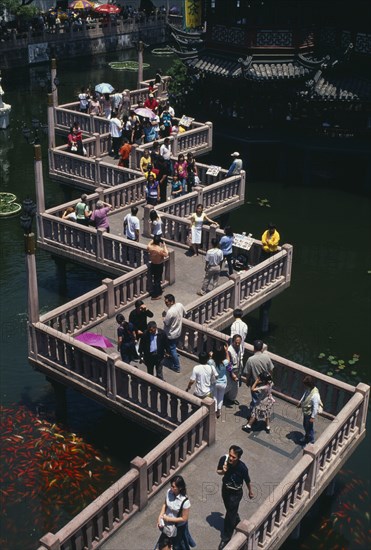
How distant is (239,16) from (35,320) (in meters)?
23.4

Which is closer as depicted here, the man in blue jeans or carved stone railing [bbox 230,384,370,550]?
carved stone railing [bbox 230,384,370,550]

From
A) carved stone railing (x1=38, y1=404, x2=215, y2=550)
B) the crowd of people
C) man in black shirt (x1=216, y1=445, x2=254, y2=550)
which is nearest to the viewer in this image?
the crowd of people

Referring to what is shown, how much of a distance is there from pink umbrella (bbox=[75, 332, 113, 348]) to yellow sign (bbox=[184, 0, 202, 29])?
24851mm

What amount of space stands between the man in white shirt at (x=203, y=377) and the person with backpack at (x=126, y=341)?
2560 millimetres

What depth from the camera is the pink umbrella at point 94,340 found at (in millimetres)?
20234

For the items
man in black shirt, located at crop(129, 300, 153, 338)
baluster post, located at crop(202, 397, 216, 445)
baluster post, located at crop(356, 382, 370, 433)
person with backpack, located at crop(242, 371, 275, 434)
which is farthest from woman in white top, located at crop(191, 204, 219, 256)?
baluster post, located at crop(202, 397, 216, 445)

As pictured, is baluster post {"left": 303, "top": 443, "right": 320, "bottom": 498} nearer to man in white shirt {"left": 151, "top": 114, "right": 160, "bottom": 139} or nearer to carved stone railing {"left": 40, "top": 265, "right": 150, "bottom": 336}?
carved stone railing {"left": 40, "top": 265, "right": 150, "bottom": 336}

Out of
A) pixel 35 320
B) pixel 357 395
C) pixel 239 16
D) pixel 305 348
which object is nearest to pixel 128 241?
pixel 35 320

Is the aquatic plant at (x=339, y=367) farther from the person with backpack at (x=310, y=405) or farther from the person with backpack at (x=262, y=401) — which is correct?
the person with backpack at (x=310, y=405)

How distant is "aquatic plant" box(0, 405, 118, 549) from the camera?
18.9m

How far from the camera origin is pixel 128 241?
24500 millimetres

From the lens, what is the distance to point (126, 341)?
1995 centimetres

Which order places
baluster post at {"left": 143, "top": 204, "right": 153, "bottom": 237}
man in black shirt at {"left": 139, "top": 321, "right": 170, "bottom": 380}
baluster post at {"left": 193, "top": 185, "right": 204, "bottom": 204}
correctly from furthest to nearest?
baluster post at {"left": 193, "top": 185, "right": 204, "bottom": 204}
baluster post at {"left": 143, "top": 204, "right": 153, "bottom": 237}
man in black shirt at {"left": 139, "top": 321, "right": 170, "bottom": 380}

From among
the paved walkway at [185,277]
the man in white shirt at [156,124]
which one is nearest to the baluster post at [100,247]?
the paved walkway at [185,277]
